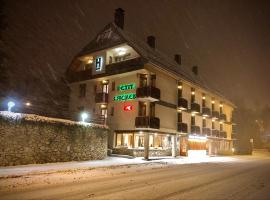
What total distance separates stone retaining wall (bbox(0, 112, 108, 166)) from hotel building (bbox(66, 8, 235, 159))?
232 cm

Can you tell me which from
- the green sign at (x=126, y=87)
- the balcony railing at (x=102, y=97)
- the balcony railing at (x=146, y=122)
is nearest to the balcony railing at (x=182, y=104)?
the balcony railing at (x=146, y=122)

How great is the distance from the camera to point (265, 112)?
104688 millimetres

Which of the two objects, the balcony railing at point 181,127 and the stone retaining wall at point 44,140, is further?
the balcony railing at point 181,127

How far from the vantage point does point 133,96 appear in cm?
3225

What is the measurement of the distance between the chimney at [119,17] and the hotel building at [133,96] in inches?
5.3

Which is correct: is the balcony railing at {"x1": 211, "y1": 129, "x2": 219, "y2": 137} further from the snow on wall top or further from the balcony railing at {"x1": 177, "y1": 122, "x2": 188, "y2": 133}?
the snow on wall top

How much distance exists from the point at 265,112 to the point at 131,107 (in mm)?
88699

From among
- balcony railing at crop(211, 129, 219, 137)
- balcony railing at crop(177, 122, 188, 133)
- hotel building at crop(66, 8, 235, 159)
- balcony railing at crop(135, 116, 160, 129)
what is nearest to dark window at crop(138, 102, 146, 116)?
hotel building at crop(66, 8, 235, 159)

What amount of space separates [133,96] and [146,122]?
12.2 feet

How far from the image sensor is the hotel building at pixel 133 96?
3172 cm

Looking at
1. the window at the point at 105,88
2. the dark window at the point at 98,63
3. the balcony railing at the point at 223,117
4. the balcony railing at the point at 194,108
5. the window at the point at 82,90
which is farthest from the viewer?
the balcony railing at the point at 223,117

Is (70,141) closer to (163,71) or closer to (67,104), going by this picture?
(163,71)

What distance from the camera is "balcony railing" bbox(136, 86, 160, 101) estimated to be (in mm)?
30703

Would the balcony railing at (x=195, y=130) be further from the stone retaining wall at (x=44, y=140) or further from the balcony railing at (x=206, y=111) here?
the stone retaining wall at (x=44, y=140)
